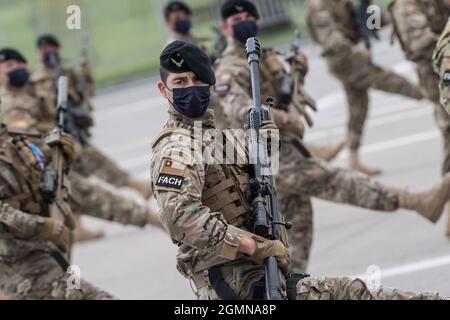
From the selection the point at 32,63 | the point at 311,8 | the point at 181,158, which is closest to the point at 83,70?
the point at 311,8

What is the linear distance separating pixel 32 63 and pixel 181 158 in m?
16.3

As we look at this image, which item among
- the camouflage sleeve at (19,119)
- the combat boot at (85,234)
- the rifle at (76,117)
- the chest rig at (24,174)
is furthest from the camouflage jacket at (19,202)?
the combat boot at (85,234)

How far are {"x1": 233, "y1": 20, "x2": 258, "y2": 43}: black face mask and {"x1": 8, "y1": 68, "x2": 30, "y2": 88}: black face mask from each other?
7.11ft

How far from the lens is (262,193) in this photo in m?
5.55

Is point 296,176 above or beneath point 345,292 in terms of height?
beneath

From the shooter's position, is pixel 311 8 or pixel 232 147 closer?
pixel 232 147

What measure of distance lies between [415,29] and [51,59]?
3.83 m

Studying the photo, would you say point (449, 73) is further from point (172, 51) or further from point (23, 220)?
A: point (23, 220)

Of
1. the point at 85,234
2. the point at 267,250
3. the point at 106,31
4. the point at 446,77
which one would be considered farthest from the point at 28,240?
the point at 106,31

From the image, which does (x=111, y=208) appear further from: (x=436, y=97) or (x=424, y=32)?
(x=424, y=32)

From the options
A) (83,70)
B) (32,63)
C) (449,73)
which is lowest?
(32,63)

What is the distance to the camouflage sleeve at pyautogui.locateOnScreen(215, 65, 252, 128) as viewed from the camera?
311 inches
